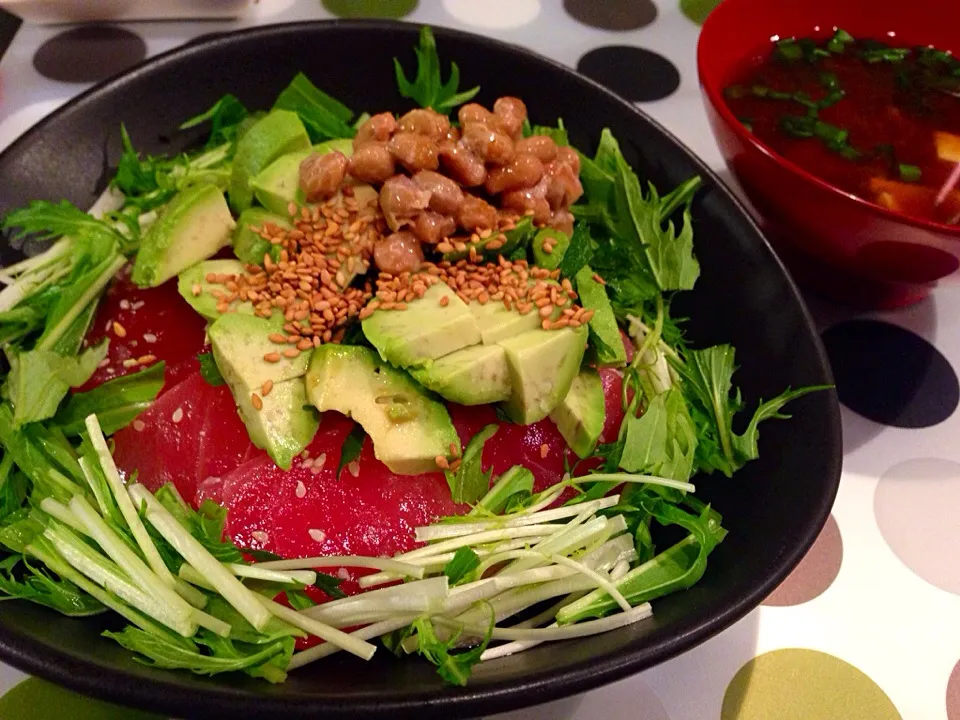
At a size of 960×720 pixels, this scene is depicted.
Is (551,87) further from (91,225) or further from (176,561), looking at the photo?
(176,561)

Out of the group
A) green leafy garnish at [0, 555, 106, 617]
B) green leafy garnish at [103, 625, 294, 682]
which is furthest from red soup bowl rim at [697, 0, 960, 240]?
green leafy garnish at [0, 555, 106, 617]

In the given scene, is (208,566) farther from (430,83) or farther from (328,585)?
(430,83)

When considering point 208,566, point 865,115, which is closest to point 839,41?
point 865,115

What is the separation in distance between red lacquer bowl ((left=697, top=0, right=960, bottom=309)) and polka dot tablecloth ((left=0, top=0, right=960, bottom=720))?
190 millimetres

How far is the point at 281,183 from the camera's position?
5.85ft

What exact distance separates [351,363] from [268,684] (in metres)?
0.60

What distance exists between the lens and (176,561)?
4.69 feet

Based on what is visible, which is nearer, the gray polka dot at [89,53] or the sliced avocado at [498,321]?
the sliced avocado at [498,321]

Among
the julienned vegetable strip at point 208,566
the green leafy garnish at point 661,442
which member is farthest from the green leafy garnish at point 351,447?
the green leafy garnish at point 661,442

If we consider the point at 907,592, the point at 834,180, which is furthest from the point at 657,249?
the point at 907,592

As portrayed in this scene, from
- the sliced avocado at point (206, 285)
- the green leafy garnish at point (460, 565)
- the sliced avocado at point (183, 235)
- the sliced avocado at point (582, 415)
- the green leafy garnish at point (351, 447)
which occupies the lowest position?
the green leafy garnish at point (460, 565)

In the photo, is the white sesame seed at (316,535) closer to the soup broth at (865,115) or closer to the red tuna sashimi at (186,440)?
the red tuna sashimi at (186,440)

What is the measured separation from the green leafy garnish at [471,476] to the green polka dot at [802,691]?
643 mm

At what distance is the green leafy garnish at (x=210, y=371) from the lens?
5.11 feet
